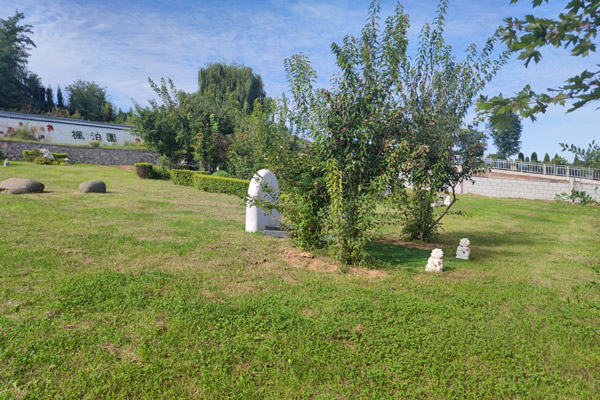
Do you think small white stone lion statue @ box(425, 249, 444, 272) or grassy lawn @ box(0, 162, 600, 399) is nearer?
grassy lawn @ box(0, 162, 600, 399)

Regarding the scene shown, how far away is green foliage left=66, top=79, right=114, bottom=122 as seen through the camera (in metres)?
45.1

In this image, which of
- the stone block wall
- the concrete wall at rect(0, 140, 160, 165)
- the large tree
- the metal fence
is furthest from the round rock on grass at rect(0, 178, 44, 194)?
→ the large tree

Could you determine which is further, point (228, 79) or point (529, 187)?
point (228, 79)

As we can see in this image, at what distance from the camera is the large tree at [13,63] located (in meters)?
39.5

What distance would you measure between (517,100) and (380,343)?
2619 millimetres

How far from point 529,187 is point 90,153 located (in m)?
34.9

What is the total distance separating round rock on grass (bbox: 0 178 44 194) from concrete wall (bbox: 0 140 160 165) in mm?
17881

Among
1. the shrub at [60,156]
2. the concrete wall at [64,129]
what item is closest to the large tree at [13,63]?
the concrete wall at [64,129]

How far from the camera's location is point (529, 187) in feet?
81.0

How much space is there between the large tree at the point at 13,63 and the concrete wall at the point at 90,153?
1831 cm

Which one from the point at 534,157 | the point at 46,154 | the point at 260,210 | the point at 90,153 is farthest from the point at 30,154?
the point at 534,157

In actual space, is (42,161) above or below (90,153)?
below

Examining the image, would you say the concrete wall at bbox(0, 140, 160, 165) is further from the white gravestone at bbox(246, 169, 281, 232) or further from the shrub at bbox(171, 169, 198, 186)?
the white gravestone at bbox(246, 169, 281, 232)

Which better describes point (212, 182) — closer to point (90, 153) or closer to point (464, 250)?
point (464, 250)
